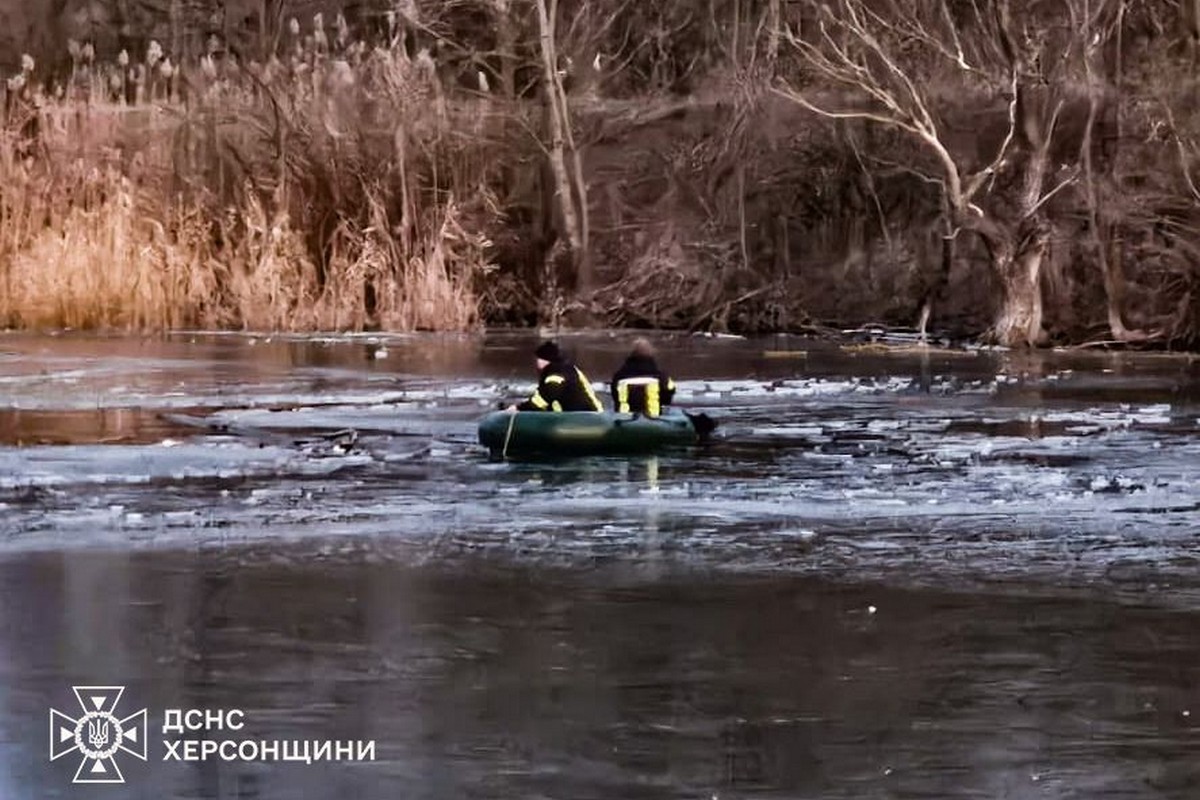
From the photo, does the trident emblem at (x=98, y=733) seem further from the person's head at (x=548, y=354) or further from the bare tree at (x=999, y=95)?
the bare tree at (x=999, y=95)

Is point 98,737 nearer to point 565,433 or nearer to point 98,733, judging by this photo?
point 98,733

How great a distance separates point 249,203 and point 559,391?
16.5m

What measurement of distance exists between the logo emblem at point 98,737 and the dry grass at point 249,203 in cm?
2350

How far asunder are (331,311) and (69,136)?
4.35 meters

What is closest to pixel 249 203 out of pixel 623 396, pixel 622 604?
pixel 623 396

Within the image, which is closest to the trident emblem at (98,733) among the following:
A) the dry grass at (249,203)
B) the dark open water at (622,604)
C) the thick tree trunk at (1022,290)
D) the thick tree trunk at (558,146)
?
the dark open water at (622,604)

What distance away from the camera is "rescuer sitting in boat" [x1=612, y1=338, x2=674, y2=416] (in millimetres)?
16750

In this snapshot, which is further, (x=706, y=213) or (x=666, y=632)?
(x=706, y=213)

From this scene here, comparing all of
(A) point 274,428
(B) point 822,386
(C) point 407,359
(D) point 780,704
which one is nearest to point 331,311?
(C) point 407,359

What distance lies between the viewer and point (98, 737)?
729cm

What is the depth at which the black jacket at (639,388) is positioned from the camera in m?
16.7

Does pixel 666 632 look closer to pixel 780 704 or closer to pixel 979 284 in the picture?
pixel 780 704

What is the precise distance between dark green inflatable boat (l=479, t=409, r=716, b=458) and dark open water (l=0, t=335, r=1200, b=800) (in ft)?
0.74

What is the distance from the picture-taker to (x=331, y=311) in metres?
31.3
